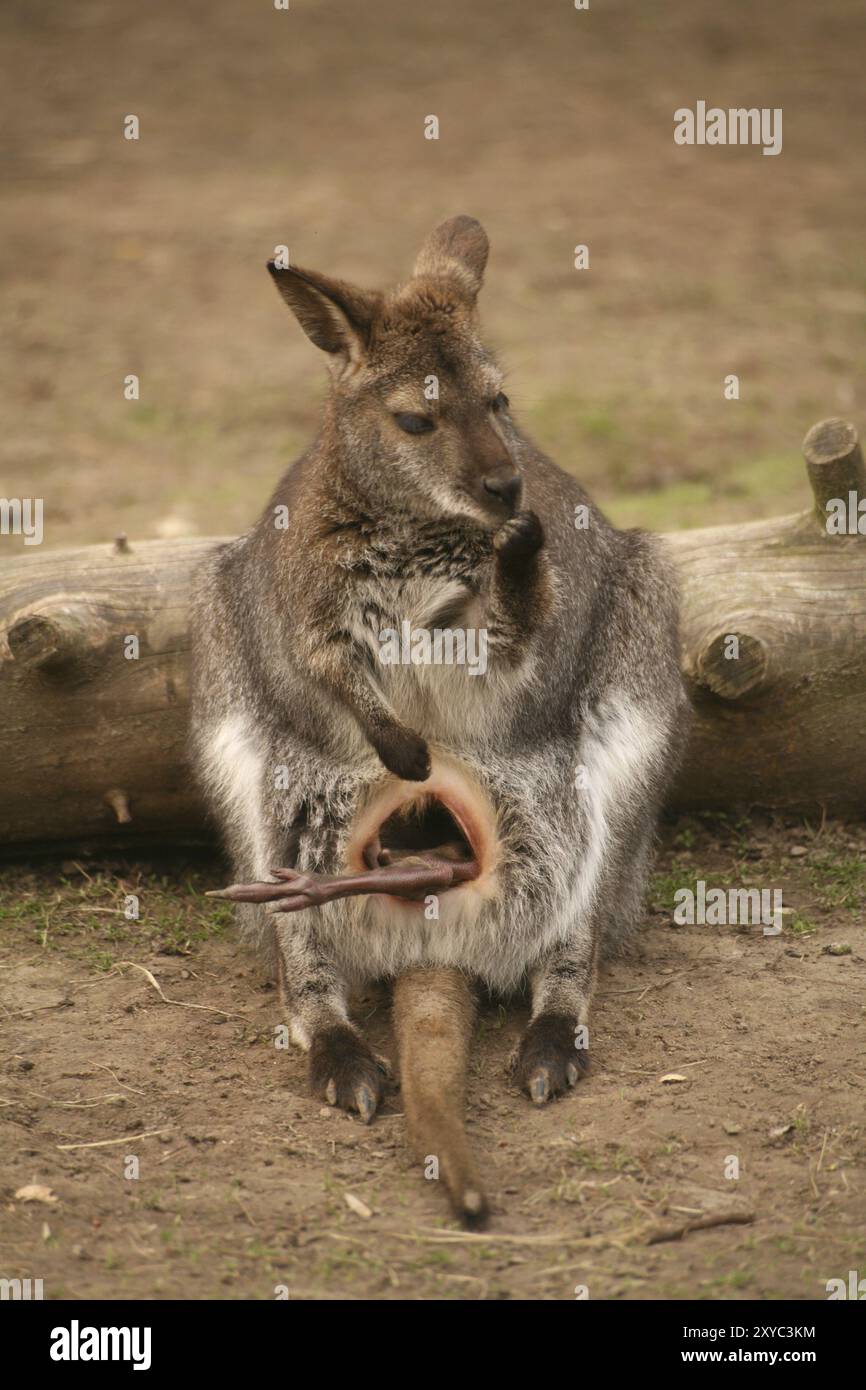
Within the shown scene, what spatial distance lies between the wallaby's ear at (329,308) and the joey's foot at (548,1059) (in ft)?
6.03

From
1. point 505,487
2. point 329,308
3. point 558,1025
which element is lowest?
point 558,1025

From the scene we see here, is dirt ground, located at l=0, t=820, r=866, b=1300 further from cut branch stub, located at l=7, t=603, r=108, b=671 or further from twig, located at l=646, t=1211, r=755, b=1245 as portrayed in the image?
cut branch stub, located at l=7, t=603, r=108, b=671

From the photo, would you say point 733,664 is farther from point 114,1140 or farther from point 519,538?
point 114,1140

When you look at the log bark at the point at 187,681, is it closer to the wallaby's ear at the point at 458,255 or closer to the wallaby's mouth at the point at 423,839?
the wallaby's mouth at the point at 423,839

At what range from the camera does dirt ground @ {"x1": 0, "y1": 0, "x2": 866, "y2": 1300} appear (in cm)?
361

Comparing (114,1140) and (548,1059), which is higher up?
(548,1059)

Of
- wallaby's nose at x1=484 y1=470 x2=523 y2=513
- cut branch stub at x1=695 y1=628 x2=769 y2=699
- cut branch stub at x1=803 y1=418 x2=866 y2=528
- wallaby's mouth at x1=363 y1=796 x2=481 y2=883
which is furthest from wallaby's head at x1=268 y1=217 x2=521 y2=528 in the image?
cut branch stub at x1=803 y1=418 x2=866 y2=528

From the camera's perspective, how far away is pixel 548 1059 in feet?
13.8

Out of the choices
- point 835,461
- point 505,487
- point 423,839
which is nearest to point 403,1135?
point 423,839

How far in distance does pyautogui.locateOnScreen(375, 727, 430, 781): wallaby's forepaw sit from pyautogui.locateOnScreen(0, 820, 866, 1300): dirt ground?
2.58 feet

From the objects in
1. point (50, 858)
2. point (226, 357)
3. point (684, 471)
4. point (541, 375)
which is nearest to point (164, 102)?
point (226, 357)

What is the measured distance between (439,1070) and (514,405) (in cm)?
491

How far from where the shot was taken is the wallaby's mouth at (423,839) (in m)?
4.50

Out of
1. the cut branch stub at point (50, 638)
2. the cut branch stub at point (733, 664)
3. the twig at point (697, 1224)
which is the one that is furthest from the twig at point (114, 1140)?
the cut branch stub at point (733, 664)
